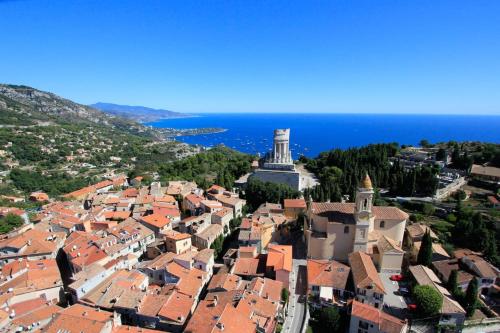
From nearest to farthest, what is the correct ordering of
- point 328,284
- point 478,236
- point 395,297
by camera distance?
1. point 395,297
2. point 328,284
3. point 478,236

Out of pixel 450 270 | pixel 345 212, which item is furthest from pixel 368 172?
pixel 450 270

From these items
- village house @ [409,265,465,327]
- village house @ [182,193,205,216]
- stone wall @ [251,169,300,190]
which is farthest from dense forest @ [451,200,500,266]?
village house @ [182,193,205,216]

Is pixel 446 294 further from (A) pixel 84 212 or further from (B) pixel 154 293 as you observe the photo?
(A) pixel 84 212

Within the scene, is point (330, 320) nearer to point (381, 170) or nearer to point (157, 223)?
point (157, 223)

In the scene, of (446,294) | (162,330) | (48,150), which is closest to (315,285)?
(446,294)

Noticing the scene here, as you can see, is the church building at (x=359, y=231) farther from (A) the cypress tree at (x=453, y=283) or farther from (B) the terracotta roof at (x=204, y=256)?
(B) the terracotta roof at (x=204, y=256)

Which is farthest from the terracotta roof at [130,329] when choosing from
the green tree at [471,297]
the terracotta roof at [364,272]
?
the green tree at [471,297]
